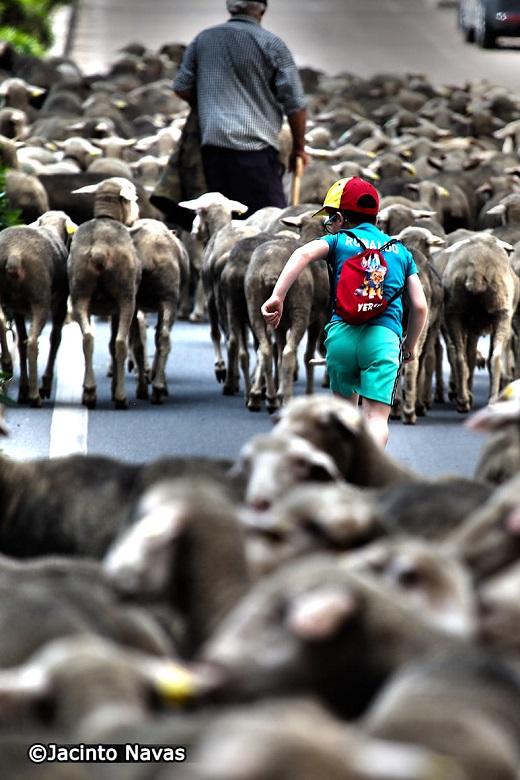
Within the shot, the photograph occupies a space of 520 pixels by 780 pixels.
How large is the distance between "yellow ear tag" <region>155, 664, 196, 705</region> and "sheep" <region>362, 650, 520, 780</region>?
1.21 feet

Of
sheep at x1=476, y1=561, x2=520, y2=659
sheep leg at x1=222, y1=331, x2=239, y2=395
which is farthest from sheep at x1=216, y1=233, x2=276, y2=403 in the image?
sheep at x1=476, y1=561, x2=520, y2=659

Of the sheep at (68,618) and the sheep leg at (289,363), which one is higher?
the sheep at (68,618)

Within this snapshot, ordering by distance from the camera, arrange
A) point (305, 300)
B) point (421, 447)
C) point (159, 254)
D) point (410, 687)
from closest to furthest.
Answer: point (410, 687) → point (421, 447) → point (305, 300) → point (159, 254)

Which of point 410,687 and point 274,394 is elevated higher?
point 410,687

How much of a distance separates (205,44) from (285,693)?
10521mm

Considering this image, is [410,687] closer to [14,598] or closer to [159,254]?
[14,598]

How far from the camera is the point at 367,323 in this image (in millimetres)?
8250

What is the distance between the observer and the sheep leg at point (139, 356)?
473 inches

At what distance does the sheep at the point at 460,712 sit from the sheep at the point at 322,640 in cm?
8

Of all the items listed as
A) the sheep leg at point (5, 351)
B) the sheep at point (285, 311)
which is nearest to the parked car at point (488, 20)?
the sheep at point (285, 311)

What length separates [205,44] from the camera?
522 inches

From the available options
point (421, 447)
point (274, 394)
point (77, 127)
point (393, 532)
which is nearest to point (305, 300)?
point (274, 394)

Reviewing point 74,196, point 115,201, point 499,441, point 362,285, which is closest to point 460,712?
point 499,441

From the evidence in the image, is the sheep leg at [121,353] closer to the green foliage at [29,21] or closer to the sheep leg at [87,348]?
the sheep leg at [87,348]
